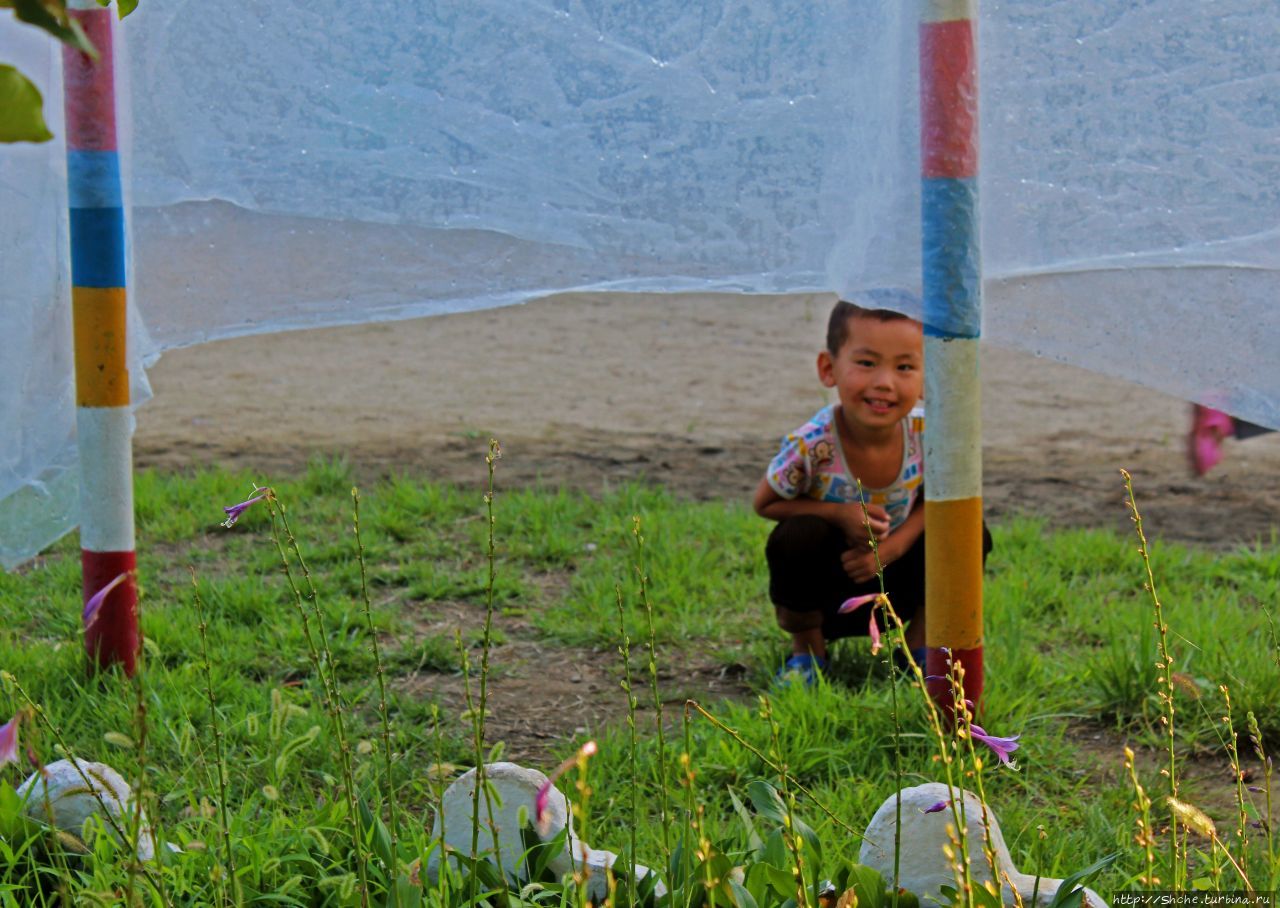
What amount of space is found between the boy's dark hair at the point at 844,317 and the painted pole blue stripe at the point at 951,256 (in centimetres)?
57

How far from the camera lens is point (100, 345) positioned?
2.60m

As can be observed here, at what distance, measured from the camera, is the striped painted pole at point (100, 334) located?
99.7 inches

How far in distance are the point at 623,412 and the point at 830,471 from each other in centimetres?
285

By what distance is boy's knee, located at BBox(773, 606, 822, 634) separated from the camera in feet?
9.64

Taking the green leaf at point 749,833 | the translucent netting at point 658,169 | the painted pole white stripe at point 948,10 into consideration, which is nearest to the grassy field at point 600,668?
the green leaf at point 749,833

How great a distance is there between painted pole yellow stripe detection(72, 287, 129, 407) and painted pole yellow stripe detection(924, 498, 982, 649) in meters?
1.37

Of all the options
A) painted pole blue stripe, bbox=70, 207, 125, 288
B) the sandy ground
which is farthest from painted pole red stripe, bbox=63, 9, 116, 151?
the sandy ground

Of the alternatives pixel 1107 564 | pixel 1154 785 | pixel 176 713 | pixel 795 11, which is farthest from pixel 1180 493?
pixel 176 713

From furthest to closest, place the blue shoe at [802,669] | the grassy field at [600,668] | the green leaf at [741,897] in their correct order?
the blue shoe at [802,669]
the grassy field at [600,668]
the green leaf at [741,897]

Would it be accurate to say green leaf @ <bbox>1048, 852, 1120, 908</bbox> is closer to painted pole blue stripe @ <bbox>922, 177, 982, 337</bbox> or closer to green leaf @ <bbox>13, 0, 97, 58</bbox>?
painted pole blue stripe @ <bbox>922, 177, 982, 337</bbox>

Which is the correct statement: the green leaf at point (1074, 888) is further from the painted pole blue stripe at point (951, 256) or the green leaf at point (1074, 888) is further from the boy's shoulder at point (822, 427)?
the boy's shoulder at point (822, 427)

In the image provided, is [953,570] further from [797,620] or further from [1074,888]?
[1074,888]

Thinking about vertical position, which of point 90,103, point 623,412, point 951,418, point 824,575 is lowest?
point 824,575

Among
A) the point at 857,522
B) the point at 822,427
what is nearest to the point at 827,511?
the point at 857,522
